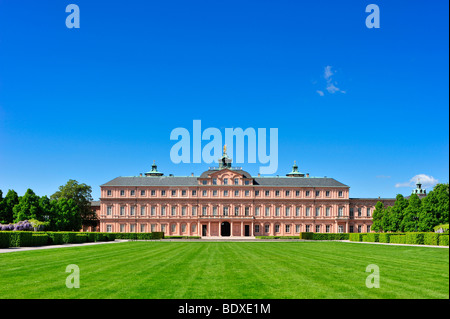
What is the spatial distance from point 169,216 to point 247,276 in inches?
2940

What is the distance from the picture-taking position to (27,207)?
221 ft

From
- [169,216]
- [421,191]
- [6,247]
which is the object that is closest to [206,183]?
[169,216]

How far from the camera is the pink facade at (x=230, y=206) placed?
87.7 m

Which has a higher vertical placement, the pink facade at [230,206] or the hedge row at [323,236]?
the pink facade at [230,206]

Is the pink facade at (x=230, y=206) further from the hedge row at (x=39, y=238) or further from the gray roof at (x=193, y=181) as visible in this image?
the hedge row at (x=39, y=238)

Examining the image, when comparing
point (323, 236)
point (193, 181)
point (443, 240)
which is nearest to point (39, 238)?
point (443, 240)

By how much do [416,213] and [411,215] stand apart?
0.88 meters

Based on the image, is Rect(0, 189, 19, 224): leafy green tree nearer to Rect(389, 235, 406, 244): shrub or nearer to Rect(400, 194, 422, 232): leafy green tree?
Rect(389, 235, 406, 244): shrub

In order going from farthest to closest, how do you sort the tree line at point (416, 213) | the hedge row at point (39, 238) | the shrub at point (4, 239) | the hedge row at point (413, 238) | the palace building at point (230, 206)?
1. the palace building at point (230, 206)
2. the tree line at point (416, 213)
3. the hedge row at point (413, 238)
4. the hedge row at point (39, 238)
5. the shrub at point (4, 239)

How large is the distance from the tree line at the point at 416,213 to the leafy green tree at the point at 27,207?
6035cm

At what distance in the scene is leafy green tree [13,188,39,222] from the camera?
219ft

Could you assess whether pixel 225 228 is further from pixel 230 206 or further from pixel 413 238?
pixel 413 238

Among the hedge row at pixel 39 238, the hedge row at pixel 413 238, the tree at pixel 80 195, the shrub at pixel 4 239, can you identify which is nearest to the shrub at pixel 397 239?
the hedge row at pixel 413 238
